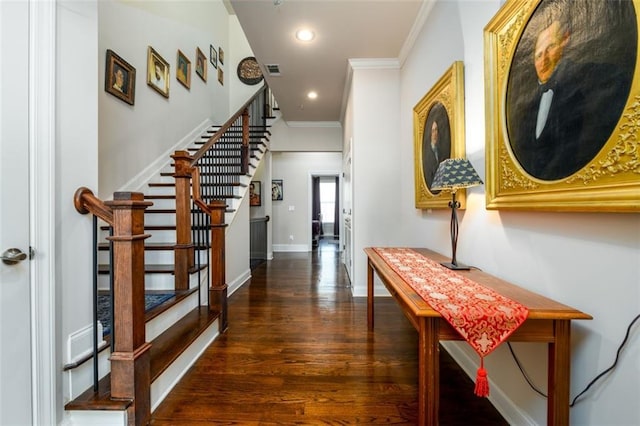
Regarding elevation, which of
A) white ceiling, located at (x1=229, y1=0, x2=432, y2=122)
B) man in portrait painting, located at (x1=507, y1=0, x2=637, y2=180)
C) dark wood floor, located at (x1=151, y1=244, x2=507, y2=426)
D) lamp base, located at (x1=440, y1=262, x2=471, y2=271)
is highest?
white ceiling, located at (x1=229, y1=0, x2=432, y2=122)

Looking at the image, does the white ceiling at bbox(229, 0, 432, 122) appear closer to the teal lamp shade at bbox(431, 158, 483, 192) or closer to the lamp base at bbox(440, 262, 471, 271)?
the teal lamp shade at bbox(431, 158, 483, 192)

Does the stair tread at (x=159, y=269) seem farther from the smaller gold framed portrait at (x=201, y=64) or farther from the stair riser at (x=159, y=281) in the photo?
the smaller gold framed portrait at (x=201, y=64)

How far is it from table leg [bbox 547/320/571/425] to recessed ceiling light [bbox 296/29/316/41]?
9.63 feet

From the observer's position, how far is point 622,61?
84 cm

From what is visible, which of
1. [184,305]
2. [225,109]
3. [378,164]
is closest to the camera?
[184,305]

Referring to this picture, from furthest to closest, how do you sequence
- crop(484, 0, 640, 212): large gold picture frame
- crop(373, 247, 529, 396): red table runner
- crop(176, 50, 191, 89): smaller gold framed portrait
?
crop(176, 50, 191, 89): smaller gold framed portrait
crop(373, 247, 529, 396): red table runner
crop(484, 0, 640, 212): large gold picture frame

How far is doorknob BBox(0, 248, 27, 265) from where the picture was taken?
3.54 ft

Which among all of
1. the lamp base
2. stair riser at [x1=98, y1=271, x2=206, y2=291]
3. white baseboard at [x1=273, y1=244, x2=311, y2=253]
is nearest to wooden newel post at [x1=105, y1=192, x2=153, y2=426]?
stair riser at [x1=98, y1=271, x2=206, y2=291]

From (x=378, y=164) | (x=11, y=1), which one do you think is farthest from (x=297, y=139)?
(x=11, y=1)

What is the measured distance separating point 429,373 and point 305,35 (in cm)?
299

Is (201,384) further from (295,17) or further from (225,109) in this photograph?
(225,109)

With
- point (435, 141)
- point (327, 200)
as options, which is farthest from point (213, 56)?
point (327, 200)

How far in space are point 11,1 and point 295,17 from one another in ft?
6.43

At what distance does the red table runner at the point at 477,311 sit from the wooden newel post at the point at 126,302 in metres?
1.37
